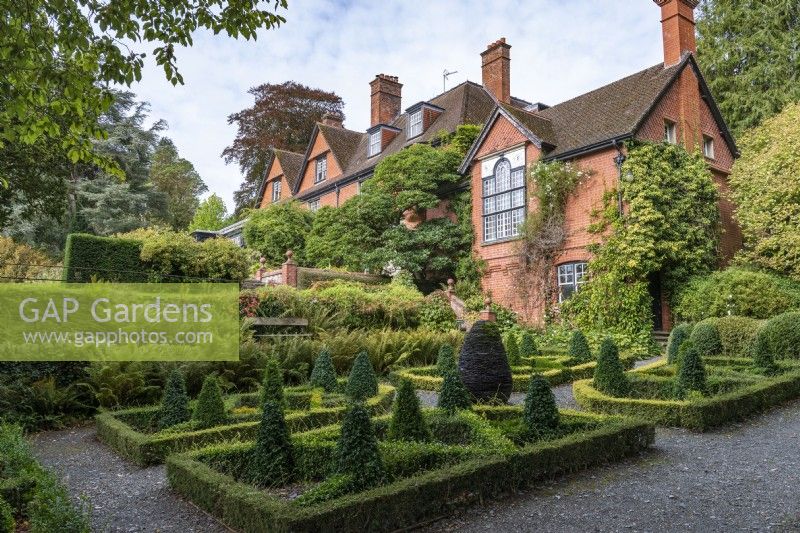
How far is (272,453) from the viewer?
17.8 feet

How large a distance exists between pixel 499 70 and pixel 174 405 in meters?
20.0

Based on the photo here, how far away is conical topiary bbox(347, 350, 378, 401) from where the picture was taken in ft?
30.4

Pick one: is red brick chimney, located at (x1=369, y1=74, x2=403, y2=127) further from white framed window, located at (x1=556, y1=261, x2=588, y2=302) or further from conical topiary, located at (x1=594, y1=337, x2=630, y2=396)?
conical topiary, located at (x1=594, y1=337, x2=630, y2=396)

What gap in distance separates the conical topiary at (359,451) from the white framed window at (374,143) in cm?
2430

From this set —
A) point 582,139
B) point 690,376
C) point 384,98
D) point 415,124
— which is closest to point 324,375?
point 690,376

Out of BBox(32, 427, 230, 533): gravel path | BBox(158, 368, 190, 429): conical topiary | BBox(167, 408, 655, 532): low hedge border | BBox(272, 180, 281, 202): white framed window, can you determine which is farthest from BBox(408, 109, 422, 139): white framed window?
BBox(167, 408, 655, 532): low hedge border

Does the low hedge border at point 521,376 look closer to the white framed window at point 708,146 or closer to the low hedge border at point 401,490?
the low hedge border at point 401,490

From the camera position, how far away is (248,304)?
14.1 meters

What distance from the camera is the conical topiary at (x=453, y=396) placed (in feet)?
23.4

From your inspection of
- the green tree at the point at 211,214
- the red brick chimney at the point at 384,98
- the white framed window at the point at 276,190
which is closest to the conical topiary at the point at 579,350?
the red brick chimney at the point at 384,98

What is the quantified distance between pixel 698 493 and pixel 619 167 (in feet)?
45.5

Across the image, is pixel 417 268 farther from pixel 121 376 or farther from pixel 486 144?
pixel 121 376

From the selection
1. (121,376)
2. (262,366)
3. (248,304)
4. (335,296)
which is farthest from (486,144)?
(121,376)

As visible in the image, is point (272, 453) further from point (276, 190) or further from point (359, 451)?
point (276, 190)
